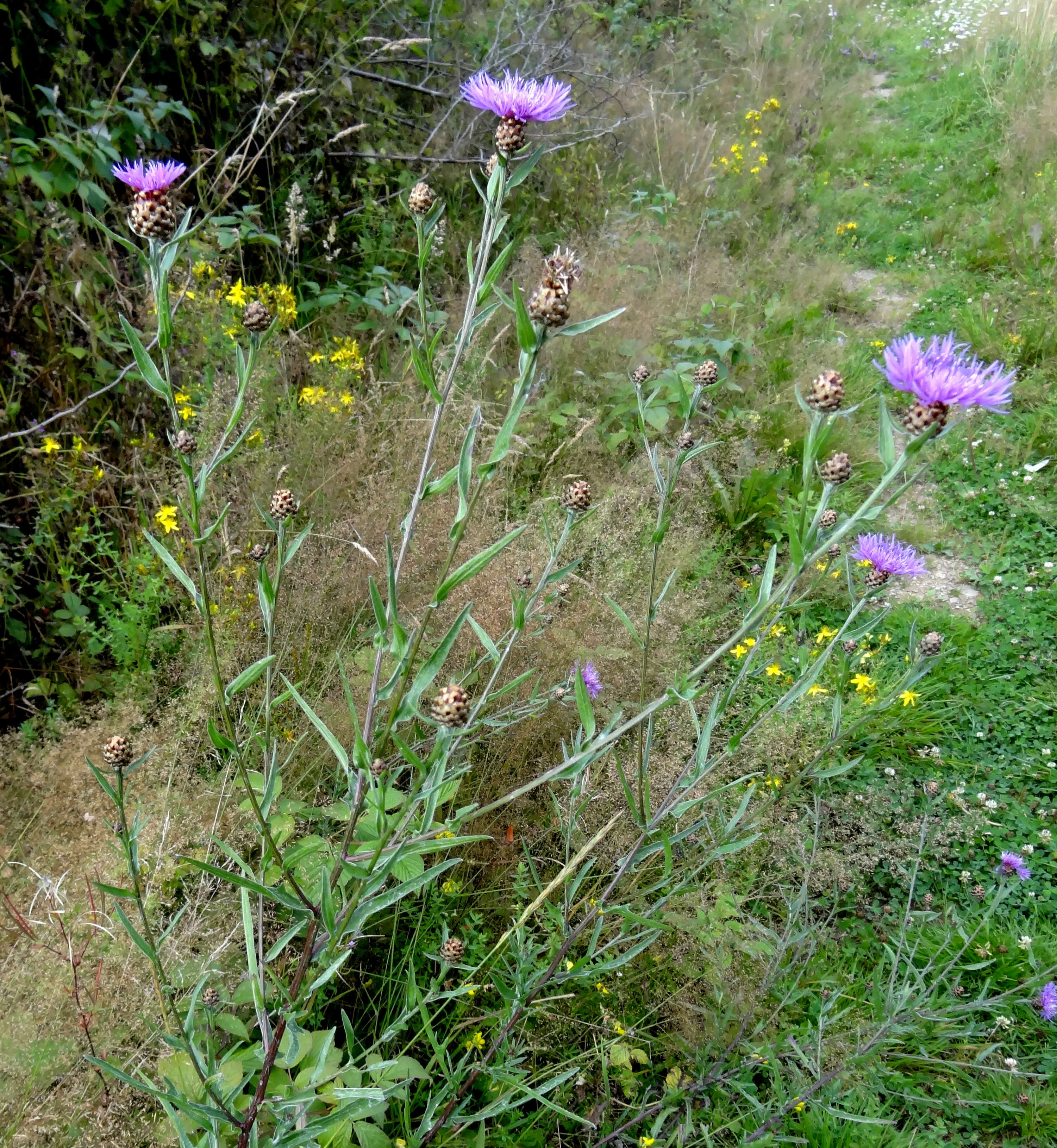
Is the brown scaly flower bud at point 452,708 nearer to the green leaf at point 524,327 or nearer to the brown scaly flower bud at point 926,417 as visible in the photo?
the green leaf at point 524,327

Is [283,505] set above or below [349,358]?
above

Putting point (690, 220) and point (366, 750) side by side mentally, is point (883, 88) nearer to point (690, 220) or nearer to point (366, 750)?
point (690, 220)

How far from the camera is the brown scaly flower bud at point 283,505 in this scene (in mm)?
1411

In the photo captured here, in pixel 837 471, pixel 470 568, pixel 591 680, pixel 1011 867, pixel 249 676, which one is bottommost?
pixel 1011 867

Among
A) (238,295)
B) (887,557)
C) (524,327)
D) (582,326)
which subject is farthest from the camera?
(238,295)

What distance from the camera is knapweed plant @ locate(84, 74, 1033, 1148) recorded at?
109 cm

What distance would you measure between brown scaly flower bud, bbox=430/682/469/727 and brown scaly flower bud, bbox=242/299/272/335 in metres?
0.71

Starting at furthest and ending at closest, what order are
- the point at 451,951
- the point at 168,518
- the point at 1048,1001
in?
the point at 168,518, the point at 1048,1001, the point at 451,951

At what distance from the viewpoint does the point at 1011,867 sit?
7.50ft

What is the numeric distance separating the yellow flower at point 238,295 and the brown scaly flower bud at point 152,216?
5.71 feet

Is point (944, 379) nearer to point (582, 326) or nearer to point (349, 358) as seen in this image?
point (582, 326)

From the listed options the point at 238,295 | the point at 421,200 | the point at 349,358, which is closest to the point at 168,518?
the point at 238,295

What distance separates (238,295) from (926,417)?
8.51 feet

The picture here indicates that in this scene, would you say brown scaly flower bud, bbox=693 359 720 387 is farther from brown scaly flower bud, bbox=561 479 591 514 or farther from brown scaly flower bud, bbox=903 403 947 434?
brown scaly flower bud, bbox=903 403 947 434
